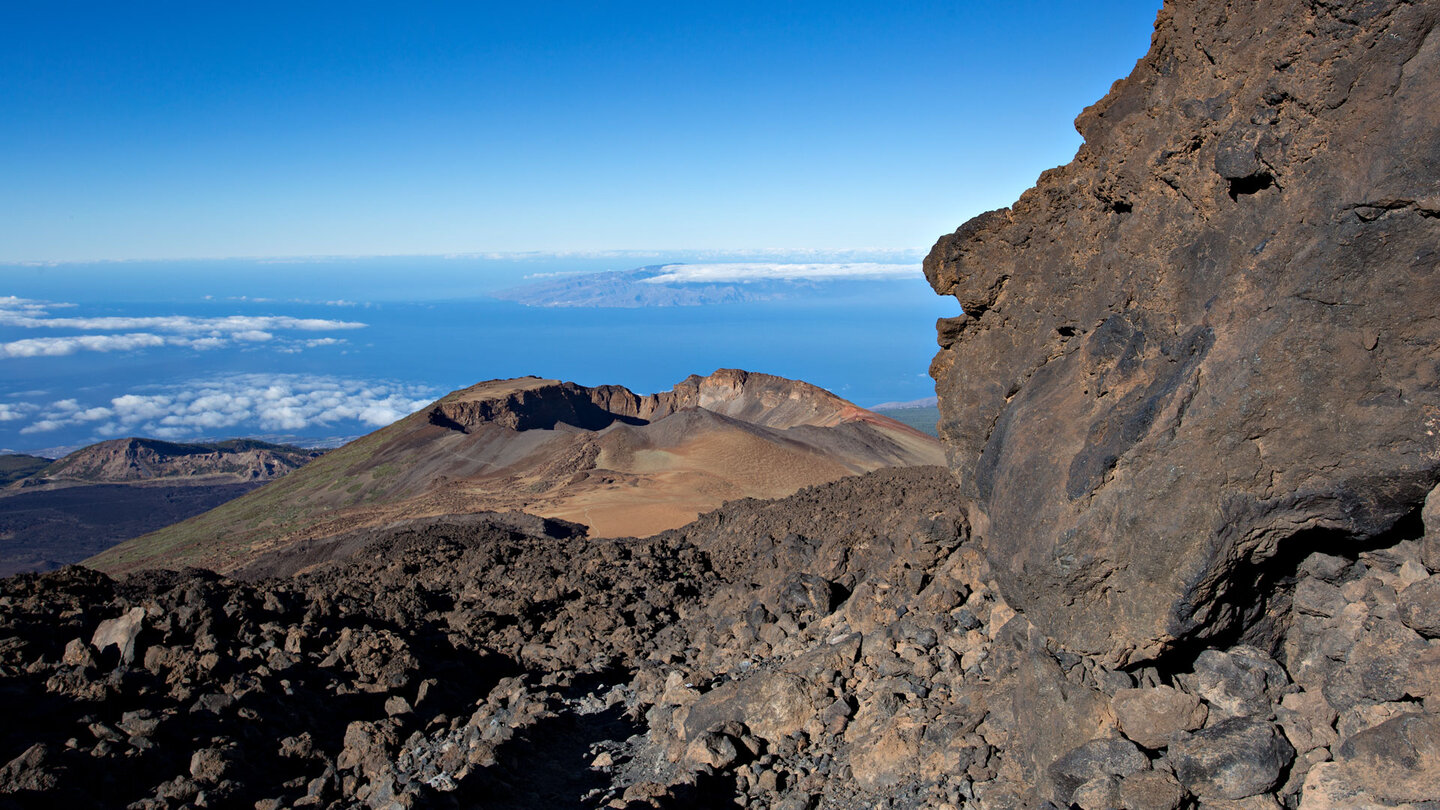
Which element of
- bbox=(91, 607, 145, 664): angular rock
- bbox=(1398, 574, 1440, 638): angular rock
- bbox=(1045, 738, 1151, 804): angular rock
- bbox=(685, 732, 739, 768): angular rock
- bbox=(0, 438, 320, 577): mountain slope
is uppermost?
bbox=(1398, 574, 1440, 638): angular rock

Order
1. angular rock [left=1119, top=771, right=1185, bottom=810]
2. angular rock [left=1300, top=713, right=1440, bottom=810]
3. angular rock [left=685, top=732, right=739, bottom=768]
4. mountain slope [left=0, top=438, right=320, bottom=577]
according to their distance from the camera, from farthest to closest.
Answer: mountain slope [left=0, top=438, right=320, bottom=577], angular rock [left=685, top=732, right=739, bottom=768], angular rock [left=1119, top=771, right=1185, bottom=810], angular rock [left=1300, top=713, right=1440, bottom=810]

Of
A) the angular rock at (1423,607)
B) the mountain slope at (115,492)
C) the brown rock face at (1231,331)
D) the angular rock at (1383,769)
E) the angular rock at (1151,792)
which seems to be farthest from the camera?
the mountain slope at (115,492)

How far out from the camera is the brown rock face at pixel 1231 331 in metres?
4.66

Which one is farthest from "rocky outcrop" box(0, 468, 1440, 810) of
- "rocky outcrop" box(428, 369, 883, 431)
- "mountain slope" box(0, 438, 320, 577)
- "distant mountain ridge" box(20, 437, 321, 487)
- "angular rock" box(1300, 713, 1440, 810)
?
"distant mountain ridge" box(20, 437, 321, 487)

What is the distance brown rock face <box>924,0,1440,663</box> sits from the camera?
15.3ft

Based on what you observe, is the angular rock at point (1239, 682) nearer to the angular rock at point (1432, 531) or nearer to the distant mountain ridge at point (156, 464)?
the angular rock at point (1432, 531)

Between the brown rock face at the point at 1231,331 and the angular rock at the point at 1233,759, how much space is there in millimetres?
624

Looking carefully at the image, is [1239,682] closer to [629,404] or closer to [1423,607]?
[1423,607]

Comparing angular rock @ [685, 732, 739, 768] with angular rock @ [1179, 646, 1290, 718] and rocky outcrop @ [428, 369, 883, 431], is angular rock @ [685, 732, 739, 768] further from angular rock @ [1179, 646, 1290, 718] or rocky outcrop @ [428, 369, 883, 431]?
rocky outcrop @ [428, 369, 883, 431]

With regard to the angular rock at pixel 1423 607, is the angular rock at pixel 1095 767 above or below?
below

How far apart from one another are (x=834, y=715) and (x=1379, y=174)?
5890 millimetres

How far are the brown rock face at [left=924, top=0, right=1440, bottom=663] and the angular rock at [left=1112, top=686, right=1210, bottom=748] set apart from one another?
267 millimetres

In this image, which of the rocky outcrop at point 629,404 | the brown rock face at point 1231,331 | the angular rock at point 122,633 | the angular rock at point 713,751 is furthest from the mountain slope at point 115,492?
the brown rock face at point 1231,331

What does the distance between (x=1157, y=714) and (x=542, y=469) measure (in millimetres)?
34196
